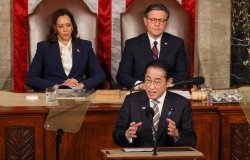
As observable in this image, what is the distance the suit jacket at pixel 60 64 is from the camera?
6530mm

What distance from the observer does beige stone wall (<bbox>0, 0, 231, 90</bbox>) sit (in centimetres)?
750

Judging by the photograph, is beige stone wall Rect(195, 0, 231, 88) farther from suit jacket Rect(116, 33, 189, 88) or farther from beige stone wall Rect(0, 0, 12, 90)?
beige stone wall Rect(0, 0, 12, 90)

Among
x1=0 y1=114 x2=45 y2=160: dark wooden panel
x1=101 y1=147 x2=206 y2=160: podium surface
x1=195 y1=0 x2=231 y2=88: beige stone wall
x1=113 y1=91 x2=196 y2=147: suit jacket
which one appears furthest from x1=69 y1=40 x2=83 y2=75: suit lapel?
x1=101 y1=147 x2=206 y2=160: podium surface

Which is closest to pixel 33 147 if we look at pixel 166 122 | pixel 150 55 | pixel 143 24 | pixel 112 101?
pixel 112 101

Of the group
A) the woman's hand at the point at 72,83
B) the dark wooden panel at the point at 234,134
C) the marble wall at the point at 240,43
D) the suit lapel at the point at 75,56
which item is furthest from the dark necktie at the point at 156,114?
the marble wall at the point at 240,43

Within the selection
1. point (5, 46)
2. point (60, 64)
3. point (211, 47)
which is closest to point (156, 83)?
point (60, 64)

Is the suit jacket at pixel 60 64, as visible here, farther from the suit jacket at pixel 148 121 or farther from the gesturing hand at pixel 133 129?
the gesturing hand at pixel 133 129

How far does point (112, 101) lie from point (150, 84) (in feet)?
3.73

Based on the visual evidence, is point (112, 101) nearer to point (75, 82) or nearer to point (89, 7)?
point (75, 82)

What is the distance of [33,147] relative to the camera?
525cm

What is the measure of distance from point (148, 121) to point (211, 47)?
3220 millimetres

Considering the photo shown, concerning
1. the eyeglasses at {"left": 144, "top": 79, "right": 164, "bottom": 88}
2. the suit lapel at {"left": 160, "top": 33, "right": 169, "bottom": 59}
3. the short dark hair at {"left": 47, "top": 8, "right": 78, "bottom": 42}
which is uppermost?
the short dark hair at {"left": 47, "top": 8, "right": 78, "bottom": 42}

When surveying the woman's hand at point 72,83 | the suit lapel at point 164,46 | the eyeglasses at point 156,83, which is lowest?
the woman's hand at point 72,83

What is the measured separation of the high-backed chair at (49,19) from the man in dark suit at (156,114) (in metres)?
2.54
